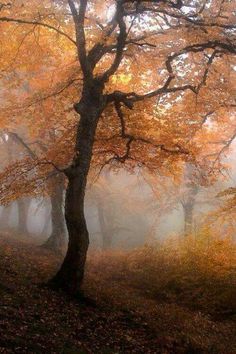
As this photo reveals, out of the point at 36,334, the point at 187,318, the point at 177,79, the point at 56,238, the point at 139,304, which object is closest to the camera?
the point at 36,334

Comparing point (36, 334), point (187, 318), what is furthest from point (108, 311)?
point (36, 334)

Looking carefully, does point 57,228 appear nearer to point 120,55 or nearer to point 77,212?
point 77,212

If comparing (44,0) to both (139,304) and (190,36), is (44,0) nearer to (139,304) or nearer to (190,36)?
(190,36)

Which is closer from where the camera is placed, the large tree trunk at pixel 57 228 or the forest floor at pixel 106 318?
the forest floor at pixel 106 318

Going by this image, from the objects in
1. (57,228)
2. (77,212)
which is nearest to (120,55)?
(77,212)

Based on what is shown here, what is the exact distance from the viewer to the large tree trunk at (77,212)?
11.0 meters

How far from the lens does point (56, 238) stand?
66.9 feet

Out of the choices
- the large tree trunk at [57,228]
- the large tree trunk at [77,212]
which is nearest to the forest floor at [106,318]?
the large tree trunk at [77,212]

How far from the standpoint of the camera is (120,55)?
476 inches

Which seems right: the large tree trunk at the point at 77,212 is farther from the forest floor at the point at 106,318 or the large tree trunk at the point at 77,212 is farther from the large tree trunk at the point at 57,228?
the large tree trunk at the point at 57,228

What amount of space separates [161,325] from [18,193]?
17.8 feet

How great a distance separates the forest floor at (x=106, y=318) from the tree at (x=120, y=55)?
1.16 metres

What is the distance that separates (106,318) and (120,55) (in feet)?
24.5

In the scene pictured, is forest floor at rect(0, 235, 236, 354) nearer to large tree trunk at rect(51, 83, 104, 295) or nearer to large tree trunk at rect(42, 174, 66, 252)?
large tree trunk at rect(51, 83, 104, 295)
